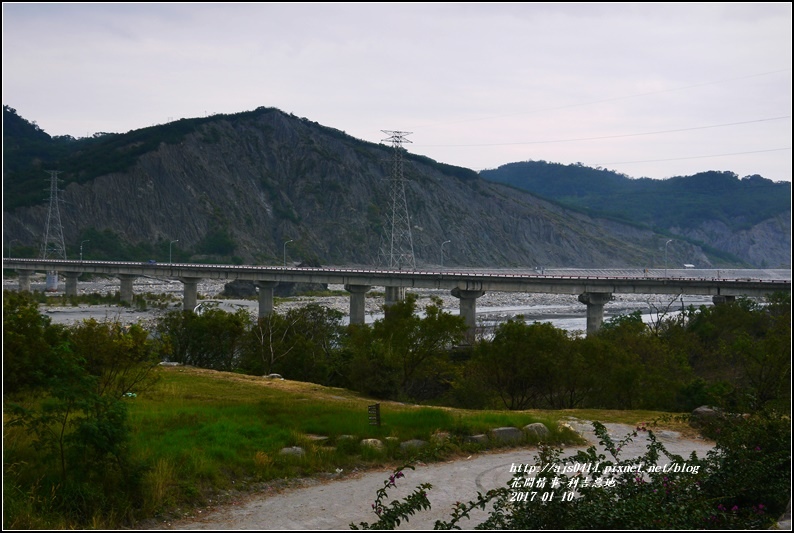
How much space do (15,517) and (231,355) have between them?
26.9 meters

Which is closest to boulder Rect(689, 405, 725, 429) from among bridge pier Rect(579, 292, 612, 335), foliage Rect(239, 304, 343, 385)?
foliage Rect(239, 304, 343, 385)

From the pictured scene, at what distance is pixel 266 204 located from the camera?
16150 centimetres

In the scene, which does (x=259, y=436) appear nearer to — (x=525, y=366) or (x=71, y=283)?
(x=525, y=366)

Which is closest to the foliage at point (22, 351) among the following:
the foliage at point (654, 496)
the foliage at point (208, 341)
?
the foliage at point (654, 496)

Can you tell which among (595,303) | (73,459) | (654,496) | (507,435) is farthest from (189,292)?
(654,496)

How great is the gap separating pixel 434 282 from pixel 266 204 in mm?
93994

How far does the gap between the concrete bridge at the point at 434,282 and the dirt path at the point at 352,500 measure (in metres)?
36.8

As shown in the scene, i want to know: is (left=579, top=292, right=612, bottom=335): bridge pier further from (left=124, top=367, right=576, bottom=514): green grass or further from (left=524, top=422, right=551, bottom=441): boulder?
(left=524, top=422, right=551, bottom=441): boulder

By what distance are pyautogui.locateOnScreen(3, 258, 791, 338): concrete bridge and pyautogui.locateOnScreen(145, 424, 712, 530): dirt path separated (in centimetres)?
3677

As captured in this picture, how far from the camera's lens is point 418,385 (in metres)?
35.2

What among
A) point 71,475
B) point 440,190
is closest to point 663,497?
point 71,475

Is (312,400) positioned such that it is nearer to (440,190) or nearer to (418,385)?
(418,385)

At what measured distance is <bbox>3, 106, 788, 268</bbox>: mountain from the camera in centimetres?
13900

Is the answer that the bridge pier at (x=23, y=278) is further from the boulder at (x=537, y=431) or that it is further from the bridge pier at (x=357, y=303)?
the boulder at (x=537, y=431)
